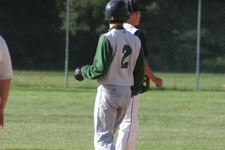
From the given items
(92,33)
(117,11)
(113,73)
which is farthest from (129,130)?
(92,33)

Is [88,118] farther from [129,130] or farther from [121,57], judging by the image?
[121,57]

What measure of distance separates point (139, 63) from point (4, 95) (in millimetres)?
1597

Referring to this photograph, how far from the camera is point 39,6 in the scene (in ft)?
77.8

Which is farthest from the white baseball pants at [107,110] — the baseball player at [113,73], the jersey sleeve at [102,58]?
the jersey sleeve at [102,58]

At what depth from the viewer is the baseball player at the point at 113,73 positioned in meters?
5.72

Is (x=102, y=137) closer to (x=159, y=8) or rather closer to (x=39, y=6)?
(x=39, y=6)

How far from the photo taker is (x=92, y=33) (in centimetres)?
2372

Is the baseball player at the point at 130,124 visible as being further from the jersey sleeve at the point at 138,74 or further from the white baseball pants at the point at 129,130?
the jersey sleeve at the point at 138,74

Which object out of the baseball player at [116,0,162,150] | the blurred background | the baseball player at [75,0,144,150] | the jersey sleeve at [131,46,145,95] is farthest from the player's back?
the blurred background

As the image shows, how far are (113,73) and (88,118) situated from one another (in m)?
5.76

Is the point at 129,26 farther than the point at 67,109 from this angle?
No

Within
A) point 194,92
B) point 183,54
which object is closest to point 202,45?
point 183,54

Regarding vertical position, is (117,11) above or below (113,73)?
above

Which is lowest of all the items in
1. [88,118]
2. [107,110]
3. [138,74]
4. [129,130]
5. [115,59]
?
[88,118]
